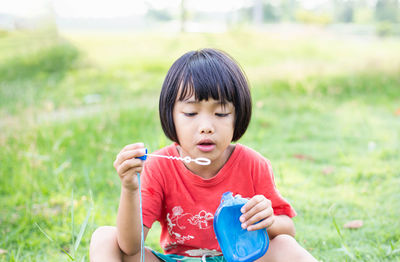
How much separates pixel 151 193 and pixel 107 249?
0.82ft

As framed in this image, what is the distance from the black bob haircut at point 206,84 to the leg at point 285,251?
426 millimetres

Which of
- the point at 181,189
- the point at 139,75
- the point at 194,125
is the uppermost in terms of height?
the point at 194,125

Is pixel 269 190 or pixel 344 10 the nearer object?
pixel 269 190

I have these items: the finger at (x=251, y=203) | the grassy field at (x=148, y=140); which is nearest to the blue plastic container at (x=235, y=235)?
the finger at (x=251, y=203)

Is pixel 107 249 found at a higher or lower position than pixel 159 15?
higher

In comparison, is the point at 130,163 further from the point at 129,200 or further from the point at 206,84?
the point at 206,84

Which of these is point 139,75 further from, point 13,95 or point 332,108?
point 332,108

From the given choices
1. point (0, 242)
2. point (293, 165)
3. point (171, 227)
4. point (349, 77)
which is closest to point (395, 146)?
point (293, 165)

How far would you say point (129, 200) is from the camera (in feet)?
4.73

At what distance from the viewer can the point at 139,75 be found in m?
7.54

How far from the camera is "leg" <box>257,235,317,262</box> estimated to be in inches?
58.2

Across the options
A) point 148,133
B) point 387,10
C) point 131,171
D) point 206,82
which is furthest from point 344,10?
point 131,171

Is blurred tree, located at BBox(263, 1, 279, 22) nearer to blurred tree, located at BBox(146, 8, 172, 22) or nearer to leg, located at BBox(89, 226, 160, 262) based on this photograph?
blurred tree, located at BBox(146, 8, 172, 22)

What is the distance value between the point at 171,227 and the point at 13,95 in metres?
3.93
